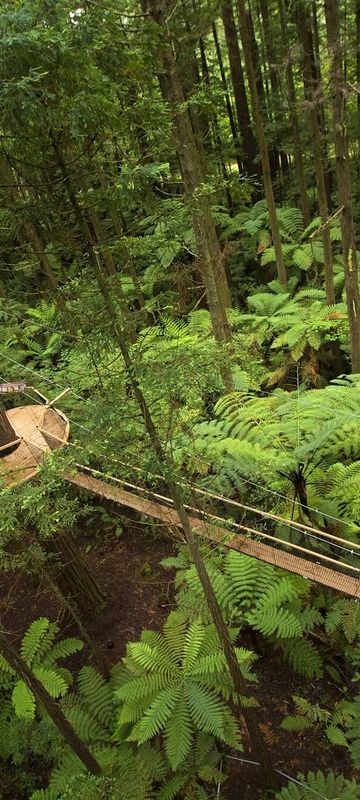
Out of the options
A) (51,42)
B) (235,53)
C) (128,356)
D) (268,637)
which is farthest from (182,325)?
(235,53)

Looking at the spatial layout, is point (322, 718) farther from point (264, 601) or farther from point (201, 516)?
point (201, 516)

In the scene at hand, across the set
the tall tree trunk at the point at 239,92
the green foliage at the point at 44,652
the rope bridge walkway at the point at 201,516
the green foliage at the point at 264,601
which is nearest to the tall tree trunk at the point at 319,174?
the tall tree trunk at the point at 239,92

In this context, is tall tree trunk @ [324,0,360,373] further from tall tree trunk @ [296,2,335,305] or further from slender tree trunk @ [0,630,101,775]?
slender tree trunk @ [0,630,101,775]

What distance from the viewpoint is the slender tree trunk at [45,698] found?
3438 mm

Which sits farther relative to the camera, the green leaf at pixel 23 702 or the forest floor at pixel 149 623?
the green leaf at pixel 23 702

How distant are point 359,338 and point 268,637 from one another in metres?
4.06

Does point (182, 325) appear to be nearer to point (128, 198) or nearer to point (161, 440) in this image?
point (161, 440)

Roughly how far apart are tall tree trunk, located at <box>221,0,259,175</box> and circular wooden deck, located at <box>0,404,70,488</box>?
954cm

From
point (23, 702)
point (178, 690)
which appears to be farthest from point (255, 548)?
point (23, 702)

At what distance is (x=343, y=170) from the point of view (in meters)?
5.52

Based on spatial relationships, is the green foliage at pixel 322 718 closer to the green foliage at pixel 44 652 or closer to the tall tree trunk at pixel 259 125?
the green foliage at pixel 44 652

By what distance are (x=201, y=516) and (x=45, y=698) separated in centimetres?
195

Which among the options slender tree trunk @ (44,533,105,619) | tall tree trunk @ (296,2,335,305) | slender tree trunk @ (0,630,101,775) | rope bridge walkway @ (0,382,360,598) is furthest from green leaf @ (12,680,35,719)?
tall tree trunk @ (296,2,335,305)

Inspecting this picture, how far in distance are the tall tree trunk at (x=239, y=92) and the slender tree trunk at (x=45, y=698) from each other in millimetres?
12059
